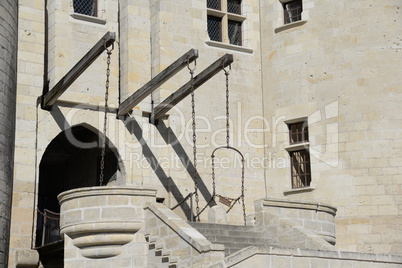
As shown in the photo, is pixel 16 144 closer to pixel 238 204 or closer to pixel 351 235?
pixel 238 204

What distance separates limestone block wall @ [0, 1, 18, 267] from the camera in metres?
14.5

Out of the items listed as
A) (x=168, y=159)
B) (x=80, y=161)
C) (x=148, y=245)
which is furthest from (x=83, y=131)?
(x=148, y=245)

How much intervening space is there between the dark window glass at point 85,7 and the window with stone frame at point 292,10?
4389 mm

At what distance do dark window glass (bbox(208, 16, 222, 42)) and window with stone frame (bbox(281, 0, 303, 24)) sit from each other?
1513 millimetres

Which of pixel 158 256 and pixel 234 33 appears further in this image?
pixel 234 33

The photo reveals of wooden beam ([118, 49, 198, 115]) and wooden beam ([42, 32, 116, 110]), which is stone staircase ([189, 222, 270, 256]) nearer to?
wooden beam ([118, 49, 198, 115])

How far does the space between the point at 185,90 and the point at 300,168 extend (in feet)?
Result: 11.3

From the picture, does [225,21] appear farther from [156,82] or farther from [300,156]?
[156,82]

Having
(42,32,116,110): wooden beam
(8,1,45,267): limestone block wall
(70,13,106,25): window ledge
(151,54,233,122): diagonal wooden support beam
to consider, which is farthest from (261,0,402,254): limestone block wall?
(8,1,45,267): limestone block wall

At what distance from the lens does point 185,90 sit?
16344 millimetres

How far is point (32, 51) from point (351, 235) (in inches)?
288

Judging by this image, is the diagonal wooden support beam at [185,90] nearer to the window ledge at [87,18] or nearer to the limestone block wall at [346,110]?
the window ledge at [87,18]

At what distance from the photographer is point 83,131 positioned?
18.6 meters

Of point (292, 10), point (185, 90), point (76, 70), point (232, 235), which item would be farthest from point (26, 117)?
point (292, 10)
